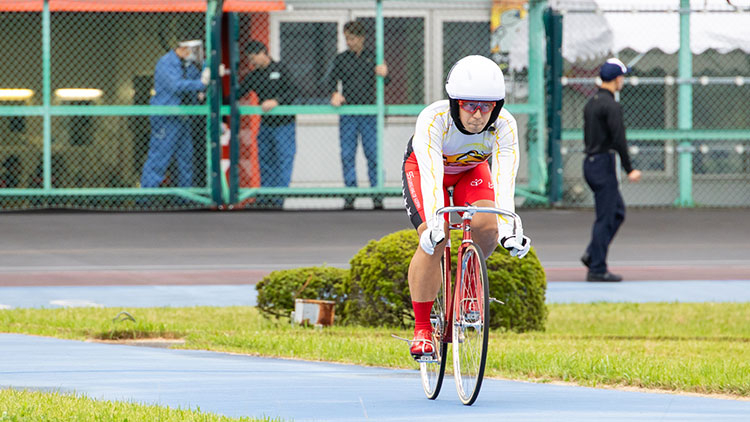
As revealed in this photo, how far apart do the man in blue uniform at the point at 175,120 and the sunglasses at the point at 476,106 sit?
13.0m

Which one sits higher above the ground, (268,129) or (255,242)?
(268,129)

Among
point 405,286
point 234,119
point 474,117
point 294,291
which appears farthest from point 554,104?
point 474,117

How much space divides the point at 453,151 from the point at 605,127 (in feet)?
21.5

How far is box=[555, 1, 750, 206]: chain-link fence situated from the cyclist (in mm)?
13006

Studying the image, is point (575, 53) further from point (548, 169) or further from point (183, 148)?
point (183, 148)

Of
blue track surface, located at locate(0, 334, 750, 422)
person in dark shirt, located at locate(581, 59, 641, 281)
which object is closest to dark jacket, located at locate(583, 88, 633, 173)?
person in dark shirt, located at locate(581, 59, 641, 281)

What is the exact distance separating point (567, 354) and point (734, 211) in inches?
500

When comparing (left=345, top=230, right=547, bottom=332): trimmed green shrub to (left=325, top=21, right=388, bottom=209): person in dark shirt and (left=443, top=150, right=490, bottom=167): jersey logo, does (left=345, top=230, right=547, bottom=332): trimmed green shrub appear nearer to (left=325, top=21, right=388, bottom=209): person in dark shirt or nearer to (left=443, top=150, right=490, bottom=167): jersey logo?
(left=443, top=150, right=490, bottom=167): jersey logo

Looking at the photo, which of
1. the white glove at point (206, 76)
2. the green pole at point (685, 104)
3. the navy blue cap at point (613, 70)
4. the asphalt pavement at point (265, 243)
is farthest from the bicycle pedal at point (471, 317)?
the green pole at point (685, 104)

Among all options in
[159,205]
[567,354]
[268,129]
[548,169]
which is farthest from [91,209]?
[567,354]

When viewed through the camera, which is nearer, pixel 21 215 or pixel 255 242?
pixel 255 242

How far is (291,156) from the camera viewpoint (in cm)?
1961

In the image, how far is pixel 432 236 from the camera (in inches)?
264

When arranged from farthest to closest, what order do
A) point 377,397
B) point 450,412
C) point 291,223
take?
point 291,223
point 377,397
point 450,412
